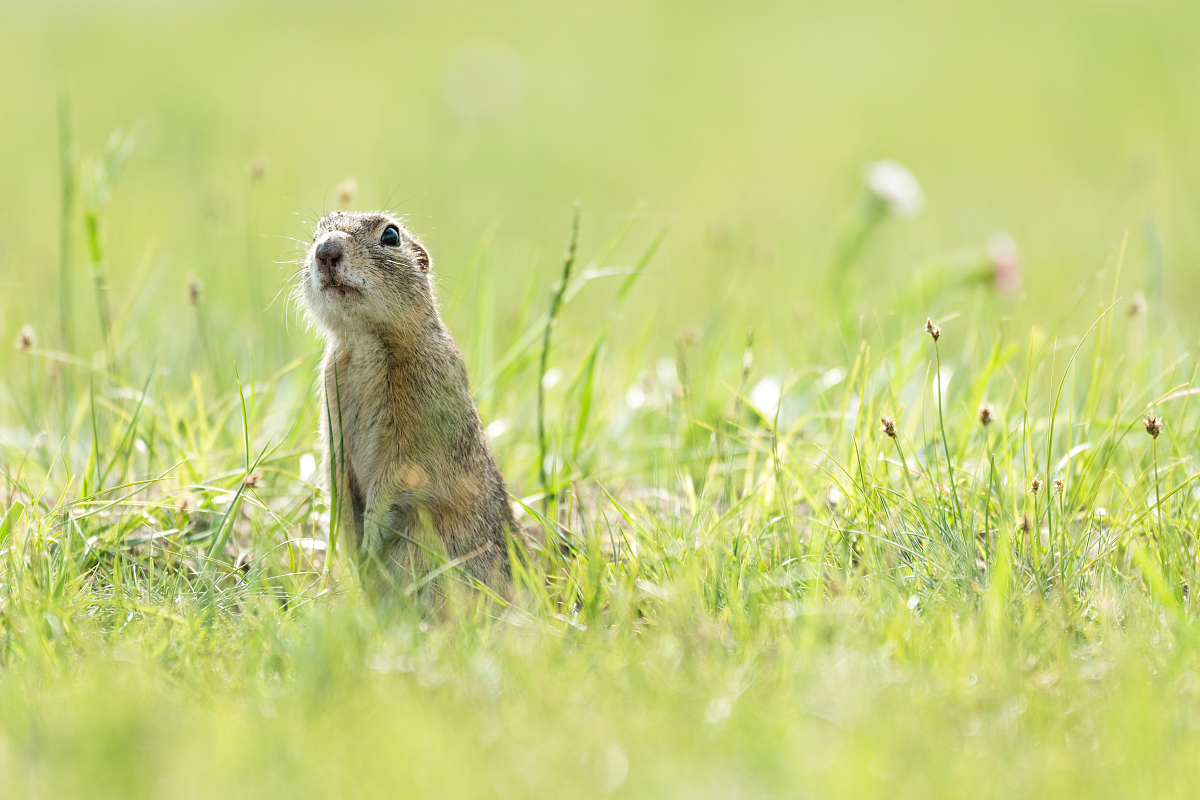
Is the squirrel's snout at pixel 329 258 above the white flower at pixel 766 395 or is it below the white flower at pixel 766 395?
above

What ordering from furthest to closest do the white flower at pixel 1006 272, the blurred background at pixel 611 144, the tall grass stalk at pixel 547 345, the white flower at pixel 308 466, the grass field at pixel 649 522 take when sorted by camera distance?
the blurred background at pixel 611 144 → the white flower at pixel 1006 272 → the white flower at pixel 308 466 → the tall grass stalk at pixel 547 345 → the grass field at pixel 649 522

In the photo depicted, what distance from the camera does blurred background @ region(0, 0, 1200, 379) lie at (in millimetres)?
7133

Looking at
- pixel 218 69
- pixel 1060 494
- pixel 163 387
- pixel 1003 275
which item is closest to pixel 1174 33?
pixel 1003 275

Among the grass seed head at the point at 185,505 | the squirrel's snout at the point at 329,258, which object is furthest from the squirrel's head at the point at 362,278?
the grass seed head at the point at 185,505

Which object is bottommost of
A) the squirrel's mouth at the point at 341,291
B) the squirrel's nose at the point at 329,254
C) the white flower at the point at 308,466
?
the white flower at the point at 308,466

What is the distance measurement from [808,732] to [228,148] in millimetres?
10250

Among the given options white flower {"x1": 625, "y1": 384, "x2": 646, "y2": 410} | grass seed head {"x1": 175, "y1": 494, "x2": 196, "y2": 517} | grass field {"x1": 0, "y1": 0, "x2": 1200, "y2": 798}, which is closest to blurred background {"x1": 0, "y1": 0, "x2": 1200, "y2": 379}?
grass field {"x1": 0, "y1": 0, "x2": 1200, "y2": 798}

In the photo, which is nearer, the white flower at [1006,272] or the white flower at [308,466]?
the white flower at [308,466]

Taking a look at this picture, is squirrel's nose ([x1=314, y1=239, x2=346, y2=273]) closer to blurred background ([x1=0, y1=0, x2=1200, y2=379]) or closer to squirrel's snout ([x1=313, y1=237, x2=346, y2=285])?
squirrel's snout ([x1=313, y1=237, x2=346, y2=285])

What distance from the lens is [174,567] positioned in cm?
375

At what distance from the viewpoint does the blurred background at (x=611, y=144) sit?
281 inches

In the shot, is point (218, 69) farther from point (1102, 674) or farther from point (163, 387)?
point (1102, 674)

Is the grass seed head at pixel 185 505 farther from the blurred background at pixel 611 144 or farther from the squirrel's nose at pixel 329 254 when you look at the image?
the blurred background at pixel 611 144

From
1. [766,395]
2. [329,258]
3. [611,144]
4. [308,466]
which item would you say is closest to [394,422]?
[329,258]
